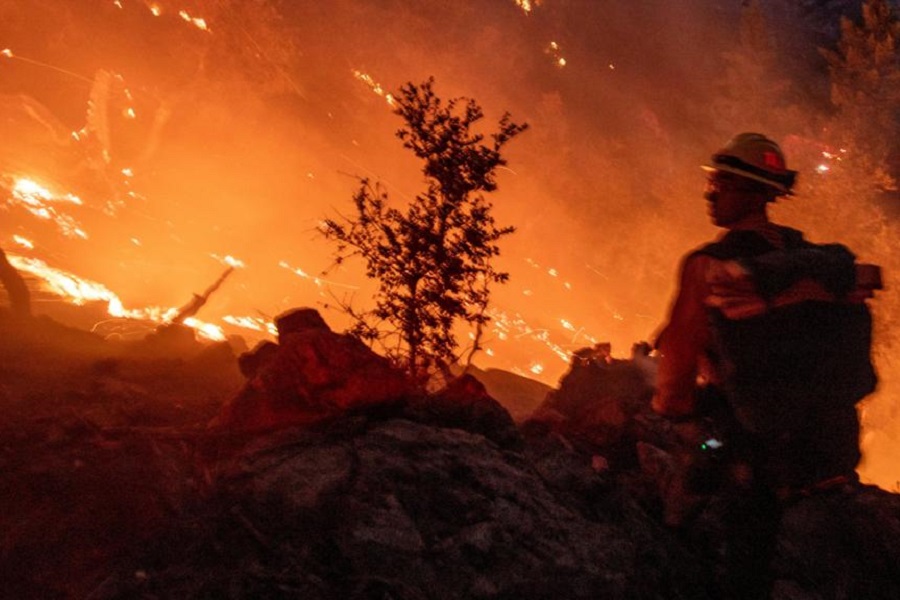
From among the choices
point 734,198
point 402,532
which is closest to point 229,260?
point 402,532

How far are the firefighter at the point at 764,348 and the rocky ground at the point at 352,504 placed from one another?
420 mm

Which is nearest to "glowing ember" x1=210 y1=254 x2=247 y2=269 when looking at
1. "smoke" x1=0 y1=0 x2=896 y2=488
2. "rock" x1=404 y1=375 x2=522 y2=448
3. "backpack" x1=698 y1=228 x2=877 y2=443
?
"smoke" x1=0 y1=0 x2=896 y2=488

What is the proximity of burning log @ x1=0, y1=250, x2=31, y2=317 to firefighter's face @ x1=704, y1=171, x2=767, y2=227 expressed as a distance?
15.4 metres

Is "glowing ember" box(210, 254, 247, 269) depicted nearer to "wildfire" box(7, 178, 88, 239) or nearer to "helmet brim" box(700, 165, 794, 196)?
"wildfire" box(7, 178, 88, 239)

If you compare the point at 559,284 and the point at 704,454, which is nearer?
the point at 704,454

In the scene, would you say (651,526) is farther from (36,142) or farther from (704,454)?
(36,142)

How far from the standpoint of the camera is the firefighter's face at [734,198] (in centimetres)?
299

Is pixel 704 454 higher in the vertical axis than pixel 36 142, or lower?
lower

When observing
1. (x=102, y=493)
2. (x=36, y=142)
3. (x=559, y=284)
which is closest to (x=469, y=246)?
(x=102, y=493)

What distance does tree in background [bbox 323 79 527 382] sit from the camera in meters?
8.05

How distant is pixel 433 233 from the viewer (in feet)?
27.2

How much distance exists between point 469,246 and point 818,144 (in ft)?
90.4

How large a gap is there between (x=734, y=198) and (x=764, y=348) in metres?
0.98

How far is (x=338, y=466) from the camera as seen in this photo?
464 centimetres
